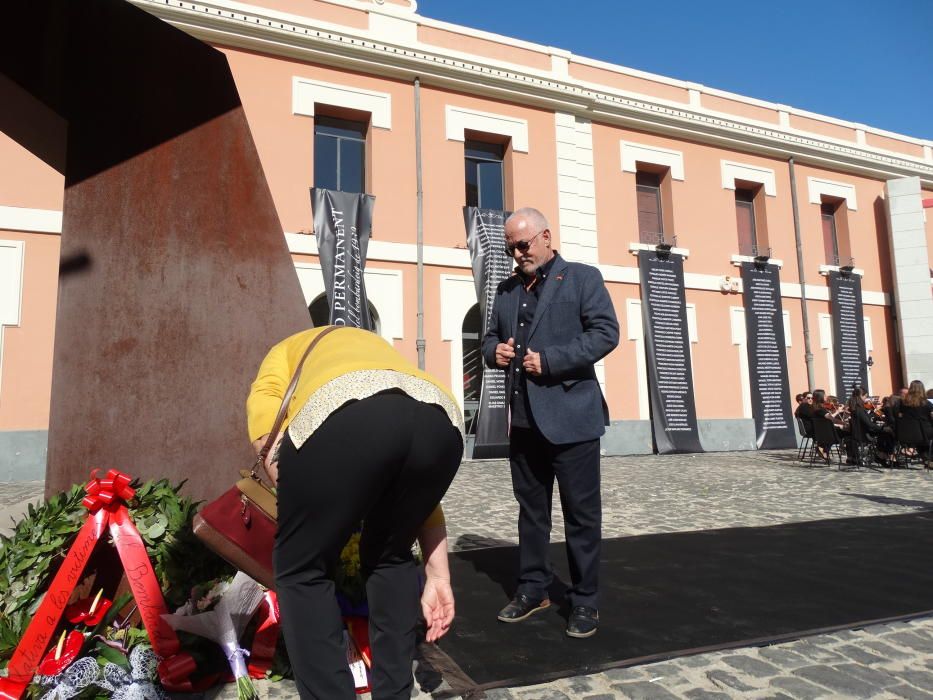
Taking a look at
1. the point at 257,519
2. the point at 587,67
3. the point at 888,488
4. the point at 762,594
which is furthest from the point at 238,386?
the point at 587,67

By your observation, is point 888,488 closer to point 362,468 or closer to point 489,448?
point 489,448

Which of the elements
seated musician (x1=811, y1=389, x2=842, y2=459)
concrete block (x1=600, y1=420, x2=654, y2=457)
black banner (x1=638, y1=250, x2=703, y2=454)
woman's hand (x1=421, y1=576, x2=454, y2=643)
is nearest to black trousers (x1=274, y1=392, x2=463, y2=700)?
woman's hand (x1=421, y1=576, x2=454, y2=643)

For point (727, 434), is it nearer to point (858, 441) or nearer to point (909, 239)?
point (858, 441)

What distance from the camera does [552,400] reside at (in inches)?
99.4

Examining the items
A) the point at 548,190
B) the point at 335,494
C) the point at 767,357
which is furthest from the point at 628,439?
the point at 335,494

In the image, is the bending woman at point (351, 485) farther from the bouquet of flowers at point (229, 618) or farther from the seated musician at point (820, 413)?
the seated musician at point (820, 413)

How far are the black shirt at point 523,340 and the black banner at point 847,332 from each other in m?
14.5

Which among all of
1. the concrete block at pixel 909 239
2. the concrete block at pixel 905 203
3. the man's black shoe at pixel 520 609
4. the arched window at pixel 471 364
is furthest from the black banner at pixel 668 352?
the man's black shoe at pixel 520 609

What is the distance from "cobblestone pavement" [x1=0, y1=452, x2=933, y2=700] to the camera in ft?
6.44

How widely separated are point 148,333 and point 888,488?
8.12 m

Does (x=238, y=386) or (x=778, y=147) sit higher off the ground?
(x=778, y=147)

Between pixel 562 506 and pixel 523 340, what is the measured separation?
28.9 inches

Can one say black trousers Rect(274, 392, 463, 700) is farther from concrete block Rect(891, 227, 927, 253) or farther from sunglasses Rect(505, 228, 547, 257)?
concrete block Rect(891, 227, 927, 253)

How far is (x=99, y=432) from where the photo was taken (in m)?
2.33
